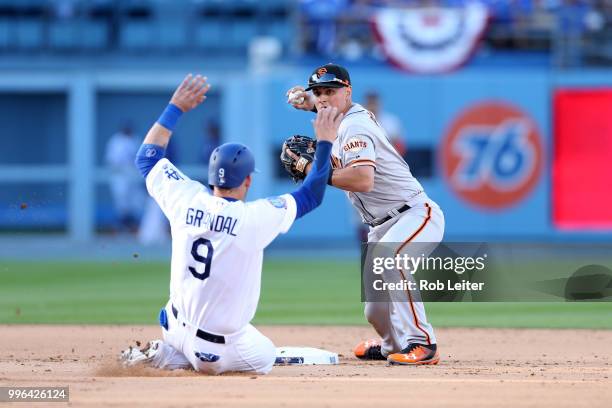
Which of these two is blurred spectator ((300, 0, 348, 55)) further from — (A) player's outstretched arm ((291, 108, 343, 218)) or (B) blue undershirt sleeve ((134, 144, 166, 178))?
(A) player's outstretched arm ((291, 108, 343, 218))

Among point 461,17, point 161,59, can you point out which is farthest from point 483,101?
point 161,59

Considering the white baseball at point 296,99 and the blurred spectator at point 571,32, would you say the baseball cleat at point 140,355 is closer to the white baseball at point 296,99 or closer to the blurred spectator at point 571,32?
the white baseball at point 296,99

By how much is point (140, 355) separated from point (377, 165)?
2.02 meters

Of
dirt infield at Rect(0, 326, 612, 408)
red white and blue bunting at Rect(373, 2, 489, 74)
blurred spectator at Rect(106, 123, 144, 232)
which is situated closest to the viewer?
dirt infield at Rect(0, 326, 612, 408)

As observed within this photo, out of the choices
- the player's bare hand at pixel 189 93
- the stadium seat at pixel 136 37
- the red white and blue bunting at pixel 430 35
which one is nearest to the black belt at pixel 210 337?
the player's bare hand at pixel 189 93

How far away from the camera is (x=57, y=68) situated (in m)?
21.4

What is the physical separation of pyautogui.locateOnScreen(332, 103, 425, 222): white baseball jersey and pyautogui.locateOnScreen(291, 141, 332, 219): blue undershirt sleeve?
1022 millimetres

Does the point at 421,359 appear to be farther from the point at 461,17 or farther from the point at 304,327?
the point at 461,17

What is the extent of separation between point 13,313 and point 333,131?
6457mm

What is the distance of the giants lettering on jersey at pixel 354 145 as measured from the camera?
274 inches

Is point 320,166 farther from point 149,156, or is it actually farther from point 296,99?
point 296,99

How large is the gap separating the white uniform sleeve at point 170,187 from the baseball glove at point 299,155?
0.96 metres

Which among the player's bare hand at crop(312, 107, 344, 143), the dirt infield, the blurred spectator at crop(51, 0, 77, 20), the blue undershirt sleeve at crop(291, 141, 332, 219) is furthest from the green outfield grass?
the blurred spectator at crop(51, 0, 77, 20)

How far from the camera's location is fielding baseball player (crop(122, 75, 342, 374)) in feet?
19.6
